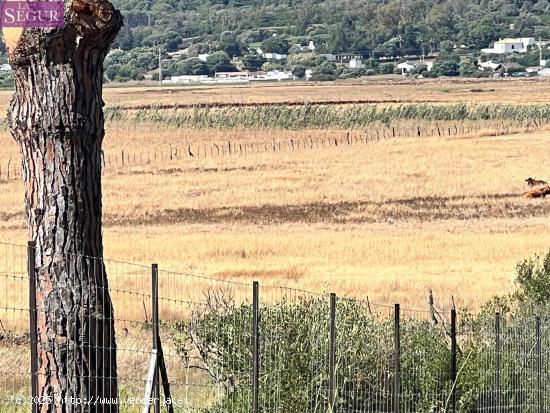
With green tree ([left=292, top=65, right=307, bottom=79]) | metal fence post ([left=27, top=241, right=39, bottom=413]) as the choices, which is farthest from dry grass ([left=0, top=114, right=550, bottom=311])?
green tree ([left=292, top=65, right=307, bottom=79])

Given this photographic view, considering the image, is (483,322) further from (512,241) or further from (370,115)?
(370,115)

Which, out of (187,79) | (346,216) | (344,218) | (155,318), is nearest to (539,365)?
(155,318)

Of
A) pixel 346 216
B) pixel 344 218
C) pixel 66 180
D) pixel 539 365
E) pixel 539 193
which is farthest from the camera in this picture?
pixel 539 193

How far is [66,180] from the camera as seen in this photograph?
5586 millimetres

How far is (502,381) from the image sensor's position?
1005cm

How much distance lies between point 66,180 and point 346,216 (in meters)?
30.0

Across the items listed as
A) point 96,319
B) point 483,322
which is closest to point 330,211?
point 483,322

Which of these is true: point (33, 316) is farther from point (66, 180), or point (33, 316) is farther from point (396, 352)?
point (396, 352)

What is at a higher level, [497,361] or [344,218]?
[497,361]

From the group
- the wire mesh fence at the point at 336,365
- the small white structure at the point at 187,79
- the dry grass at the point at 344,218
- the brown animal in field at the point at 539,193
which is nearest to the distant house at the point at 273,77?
the small white structure at the point at 187,79

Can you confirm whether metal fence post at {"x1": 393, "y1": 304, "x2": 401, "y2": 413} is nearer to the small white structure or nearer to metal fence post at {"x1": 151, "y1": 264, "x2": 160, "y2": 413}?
metal fence post at {"x1": 151, "y1": 264, "x2": 160, "y2": 413}

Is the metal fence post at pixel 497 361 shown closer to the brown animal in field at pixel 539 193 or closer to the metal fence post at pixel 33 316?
the metal fence post at pixel 33 316

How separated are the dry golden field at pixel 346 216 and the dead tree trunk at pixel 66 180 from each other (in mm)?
14074

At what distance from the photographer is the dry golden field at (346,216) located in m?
24.2
